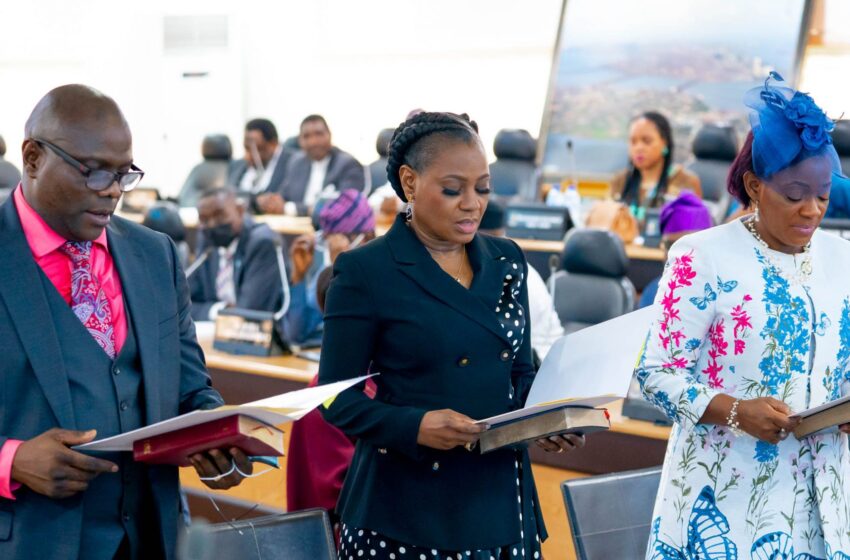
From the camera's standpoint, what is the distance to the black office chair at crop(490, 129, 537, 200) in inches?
318

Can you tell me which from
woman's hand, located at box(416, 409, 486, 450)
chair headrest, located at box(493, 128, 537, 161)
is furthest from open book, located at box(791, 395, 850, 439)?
chair headrest, located at box(493, 128, 537, 161)

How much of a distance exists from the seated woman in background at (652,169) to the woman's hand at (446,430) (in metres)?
4.98

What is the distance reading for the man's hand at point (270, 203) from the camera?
7.94 m

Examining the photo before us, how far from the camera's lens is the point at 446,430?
1564 mm

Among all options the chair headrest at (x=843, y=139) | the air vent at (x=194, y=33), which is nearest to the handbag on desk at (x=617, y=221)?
the chair headrest at (x=843, y=139)

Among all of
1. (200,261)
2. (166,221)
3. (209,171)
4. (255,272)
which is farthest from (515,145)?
(255,272)

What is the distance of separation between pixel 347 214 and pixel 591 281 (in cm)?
105

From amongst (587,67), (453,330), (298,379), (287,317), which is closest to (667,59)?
(587,67)

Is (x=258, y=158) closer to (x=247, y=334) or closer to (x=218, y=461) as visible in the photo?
(x=247, y=334)

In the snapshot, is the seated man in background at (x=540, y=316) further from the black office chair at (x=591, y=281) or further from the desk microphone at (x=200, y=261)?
the desk microphone at (x=200, y=261)

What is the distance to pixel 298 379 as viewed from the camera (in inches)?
147

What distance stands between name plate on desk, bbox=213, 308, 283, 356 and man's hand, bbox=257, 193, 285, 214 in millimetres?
3756

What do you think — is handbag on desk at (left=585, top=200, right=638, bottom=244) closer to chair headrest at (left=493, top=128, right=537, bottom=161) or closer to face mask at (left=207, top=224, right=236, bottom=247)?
face mask at (left=207, top=224, right=236, bottom=247)

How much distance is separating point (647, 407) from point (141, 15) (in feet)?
32.6
